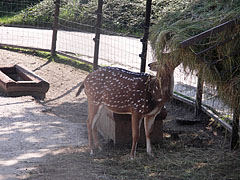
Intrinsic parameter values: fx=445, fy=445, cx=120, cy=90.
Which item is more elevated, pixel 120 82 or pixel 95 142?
pixel 120 82

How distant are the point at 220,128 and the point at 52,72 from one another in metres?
4.36

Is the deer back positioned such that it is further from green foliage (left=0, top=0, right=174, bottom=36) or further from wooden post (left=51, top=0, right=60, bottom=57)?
wooden post (left=51, top=0, right=60, bottom=57)

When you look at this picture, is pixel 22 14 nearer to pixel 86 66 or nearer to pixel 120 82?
pixel 86 66

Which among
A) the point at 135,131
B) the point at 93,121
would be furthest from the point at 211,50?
the point at 93,121

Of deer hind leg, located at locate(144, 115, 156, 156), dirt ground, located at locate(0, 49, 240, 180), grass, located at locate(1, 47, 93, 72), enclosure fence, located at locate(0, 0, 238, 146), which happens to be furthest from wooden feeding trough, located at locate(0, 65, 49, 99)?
deer hind leg, located at locate(144, 115, 156, 156)

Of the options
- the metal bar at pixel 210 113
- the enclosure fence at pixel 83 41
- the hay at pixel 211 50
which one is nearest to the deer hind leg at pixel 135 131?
the hay at pixel 211 50

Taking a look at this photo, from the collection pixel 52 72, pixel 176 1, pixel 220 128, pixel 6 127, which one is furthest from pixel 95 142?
pixel 52 72

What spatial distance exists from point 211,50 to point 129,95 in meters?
1.31

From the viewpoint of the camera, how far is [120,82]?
17.9 feet

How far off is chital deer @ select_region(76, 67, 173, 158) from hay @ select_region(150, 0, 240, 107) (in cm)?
59

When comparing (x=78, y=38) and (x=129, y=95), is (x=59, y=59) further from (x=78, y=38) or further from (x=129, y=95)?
(x=129, y=95)

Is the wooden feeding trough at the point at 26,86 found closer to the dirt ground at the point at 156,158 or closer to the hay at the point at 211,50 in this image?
the dirt ground at the point at 156,158

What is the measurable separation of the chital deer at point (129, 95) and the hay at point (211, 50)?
23.0 inches

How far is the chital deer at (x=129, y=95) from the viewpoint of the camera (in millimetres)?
5242
